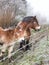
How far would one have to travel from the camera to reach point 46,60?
5.74 m

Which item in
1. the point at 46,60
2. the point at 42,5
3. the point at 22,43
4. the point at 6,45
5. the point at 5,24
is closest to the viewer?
the point at 46,60

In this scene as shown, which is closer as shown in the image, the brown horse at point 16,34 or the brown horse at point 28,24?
the brown horse at point 16,34

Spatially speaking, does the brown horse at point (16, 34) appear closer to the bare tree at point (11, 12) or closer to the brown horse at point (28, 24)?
the brown horse at point (28, 24)

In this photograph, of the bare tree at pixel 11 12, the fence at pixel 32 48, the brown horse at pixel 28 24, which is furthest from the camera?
the bare tree at pixel 11 12

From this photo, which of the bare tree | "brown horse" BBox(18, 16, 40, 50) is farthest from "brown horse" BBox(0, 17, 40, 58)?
the bare tree

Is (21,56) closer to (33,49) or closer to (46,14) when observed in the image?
(33,49)

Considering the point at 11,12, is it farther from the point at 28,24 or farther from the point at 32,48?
the point at 32,48

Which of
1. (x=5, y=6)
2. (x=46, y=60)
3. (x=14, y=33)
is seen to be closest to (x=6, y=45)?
(x=14, y=33)

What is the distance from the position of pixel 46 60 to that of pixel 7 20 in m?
2.90

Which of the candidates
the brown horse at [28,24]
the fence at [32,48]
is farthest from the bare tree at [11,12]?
the brown horse at [28,24]

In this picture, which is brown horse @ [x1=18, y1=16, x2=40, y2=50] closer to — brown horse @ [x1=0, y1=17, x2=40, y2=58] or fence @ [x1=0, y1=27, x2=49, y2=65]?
brown horse @ [x1=0, y1=17, x2=40, y2=58]

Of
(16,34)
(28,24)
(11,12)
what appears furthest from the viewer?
(11,12)

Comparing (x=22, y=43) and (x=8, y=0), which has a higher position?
(x=8, y=0)

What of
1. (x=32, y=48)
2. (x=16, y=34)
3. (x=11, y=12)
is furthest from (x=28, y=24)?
(x=11, y=12)
